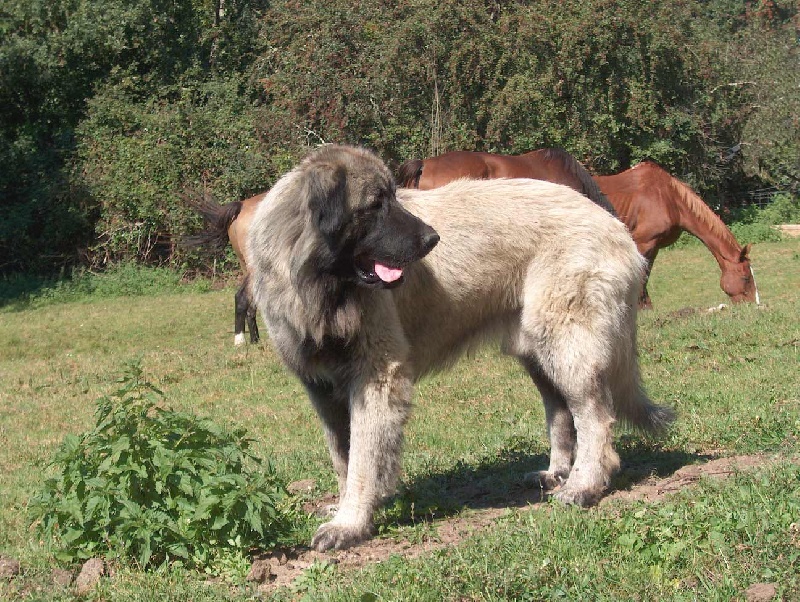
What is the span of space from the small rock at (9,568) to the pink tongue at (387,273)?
7.67 feet

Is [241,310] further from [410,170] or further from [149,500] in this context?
[149,500]

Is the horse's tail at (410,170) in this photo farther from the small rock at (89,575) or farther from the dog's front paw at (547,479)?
the small rock at (89,575)

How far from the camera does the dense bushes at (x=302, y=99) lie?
23484mm

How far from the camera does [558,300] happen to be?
5.62m

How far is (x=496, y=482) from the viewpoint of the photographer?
630cm

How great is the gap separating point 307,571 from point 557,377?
6.48ft

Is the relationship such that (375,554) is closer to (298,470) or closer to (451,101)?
(298,470)

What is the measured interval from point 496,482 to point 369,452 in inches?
59.6

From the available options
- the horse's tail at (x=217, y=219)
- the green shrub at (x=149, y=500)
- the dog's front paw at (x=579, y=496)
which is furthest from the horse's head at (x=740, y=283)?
the green shrub at (x=149, y=500)

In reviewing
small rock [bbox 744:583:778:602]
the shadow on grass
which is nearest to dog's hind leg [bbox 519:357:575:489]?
the shadow on grass

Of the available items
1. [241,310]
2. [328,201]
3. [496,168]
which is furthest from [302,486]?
[496,168]

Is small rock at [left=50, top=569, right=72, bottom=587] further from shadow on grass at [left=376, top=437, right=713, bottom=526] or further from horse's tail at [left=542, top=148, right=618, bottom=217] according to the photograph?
horse's tail at [left=542, top=148, right=618, bottom=217]

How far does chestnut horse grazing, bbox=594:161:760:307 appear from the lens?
49.9 ft

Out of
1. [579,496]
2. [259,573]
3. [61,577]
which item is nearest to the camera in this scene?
[259,573]
